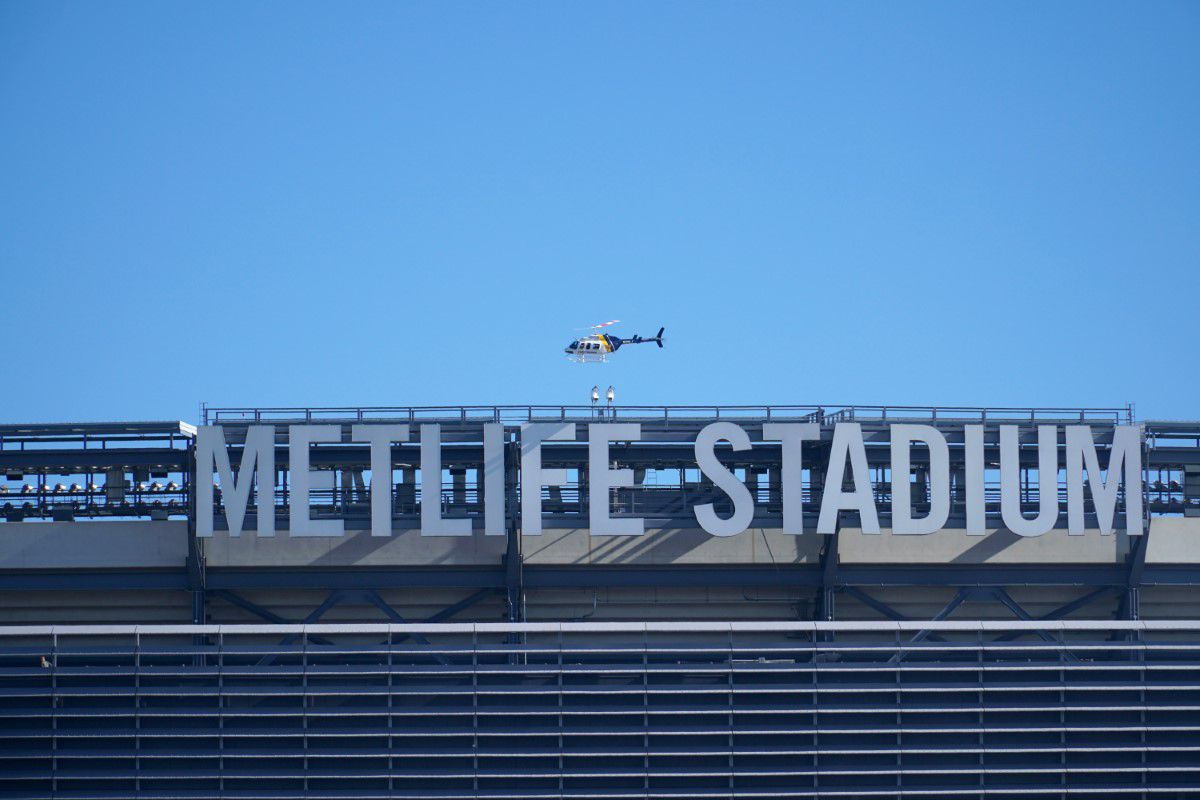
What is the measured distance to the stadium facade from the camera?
4697 cm

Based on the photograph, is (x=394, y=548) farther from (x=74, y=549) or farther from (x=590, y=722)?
(x=590, y=722)

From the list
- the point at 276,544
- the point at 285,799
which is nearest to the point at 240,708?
the point at 285,799

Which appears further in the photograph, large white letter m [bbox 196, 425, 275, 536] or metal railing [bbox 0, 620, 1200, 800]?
large white letter m [bbox 196, 425, 275, 536]

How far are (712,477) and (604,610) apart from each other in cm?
618

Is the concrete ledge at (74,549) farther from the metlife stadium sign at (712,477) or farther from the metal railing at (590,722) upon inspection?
the metal railing at (590,722)

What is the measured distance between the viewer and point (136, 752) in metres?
46.7

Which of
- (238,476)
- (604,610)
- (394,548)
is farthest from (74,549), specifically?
(604,610)

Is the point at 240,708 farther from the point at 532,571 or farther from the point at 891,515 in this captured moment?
the point at 891,515

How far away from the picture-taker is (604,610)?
5697cm

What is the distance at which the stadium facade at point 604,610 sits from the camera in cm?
4697

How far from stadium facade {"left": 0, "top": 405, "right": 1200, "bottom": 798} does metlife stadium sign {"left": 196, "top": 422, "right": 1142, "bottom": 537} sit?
0.35ft

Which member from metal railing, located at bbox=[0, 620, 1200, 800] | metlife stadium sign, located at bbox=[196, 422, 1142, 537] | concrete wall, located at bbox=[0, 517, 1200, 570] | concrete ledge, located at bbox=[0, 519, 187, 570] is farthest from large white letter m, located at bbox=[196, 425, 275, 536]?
metal railing, located at bbox=[0, 620, 1200, 800]

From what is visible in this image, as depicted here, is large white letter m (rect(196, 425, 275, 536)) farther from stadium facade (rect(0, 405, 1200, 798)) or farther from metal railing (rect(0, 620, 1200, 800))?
metal railing (rect(0, 620, 1200, 800))

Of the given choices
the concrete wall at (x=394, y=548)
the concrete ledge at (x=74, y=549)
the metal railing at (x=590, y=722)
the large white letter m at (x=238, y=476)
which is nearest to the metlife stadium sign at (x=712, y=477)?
the large white letter m at (x=238, y=476)
